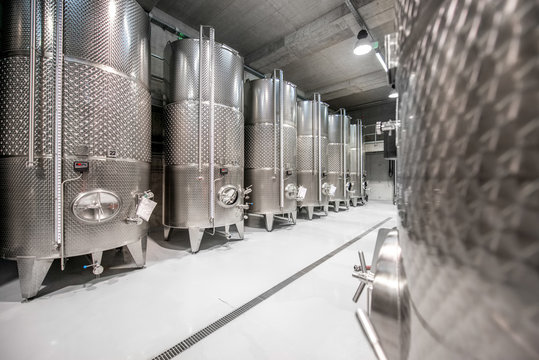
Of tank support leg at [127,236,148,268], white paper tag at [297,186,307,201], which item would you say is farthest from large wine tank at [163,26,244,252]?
white paper tag at [297,186,307,201]

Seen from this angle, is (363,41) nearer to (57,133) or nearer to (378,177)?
(57,133)

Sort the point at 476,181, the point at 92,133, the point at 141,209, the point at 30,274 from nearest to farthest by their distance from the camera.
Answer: the point at 476,181 → the point at 30,274 → the point at 92,133 → the point at 141,209

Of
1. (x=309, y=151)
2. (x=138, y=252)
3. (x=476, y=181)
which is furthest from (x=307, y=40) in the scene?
(x=476, y=181)

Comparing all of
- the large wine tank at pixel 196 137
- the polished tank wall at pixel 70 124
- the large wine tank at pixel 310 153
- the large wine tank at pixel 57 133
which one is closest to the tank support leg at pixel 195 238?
the large wine tank at pixel 196 137

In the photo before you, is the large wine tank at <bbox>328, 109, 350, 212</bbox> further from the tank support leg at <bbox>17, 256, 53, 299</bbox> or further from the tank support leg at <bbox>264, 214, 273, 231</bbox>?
the tank support leg at <bbox>17, 256, 53, 299</bbox>

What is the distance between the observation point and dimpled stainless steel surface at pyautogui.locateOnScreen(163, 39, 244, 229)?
2.54 metres

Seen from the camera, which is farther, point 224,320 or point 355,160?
point 355,160

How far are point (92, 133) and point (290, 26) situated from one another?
4.28m

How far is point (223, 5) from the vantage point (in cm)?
365

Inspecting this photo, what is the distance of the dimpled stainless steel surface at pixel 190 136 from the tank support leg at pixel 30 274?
1.19 metres

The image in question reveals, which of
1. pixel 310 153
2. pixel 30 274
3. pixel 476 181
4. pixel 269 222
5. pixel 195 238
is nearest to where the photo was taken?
pixel 476 181

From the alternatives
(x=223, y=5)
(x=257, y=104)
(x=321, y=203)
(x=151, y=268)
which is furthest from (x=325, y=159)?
(x=151, y=268)

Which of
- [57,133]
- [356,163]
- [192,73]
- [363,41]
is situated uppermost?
[363,41]

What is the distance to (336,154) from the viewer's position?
5555 mm
